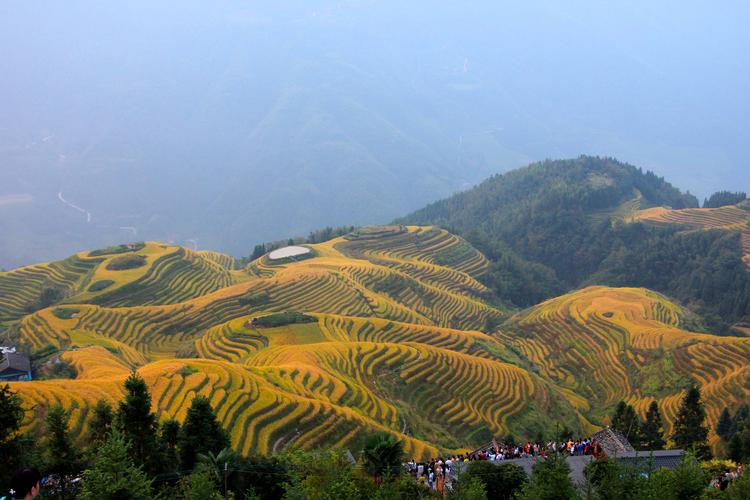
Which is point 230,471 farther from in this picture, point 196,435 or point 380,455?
point 380,455

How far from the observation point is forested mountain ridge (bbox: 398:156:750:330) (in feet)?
318

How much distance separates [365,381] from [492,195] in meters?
119

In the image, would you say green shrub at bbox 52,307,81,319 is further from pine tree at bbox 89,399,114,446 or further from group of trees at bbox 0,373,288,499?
pine tree at bbox 89,399,114,446

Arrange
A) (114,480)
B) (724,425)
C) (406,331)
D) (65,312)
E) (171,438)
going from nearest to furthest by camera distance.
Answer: (114,480) → (171,438) → (724,425) → (406,331) → (65,312)

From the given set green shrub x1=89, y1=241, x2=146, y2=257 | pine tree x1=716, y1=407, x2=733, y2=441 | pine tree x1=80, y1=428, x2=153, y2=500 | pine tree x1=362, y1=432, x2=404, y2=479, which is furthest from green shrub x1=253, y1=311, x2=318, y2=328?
pine tree x1=80, y1=428, x2=153, y2=500

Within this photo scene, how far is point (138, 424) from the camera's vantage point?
2083cm

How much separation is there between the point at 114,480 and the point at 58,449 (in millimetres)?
5996

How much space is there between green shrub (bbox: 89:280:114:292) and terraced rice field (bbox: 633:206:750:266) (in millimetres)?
102703

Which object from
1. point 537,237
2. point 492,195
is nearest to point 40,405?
point 537,237

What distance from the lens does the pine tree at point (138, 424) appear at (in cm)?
2066

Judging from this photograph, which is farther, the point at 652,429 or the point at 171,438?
the point at 652,429

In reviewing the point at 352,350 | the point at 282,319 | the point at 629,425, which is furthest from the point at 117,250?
the point at 629,425

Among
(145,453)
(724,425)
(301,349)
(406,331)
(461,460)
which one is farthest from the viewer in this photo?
(406,331)

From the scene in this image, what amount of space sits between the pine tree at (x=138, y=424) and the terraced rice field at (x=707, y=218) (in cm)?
11086
